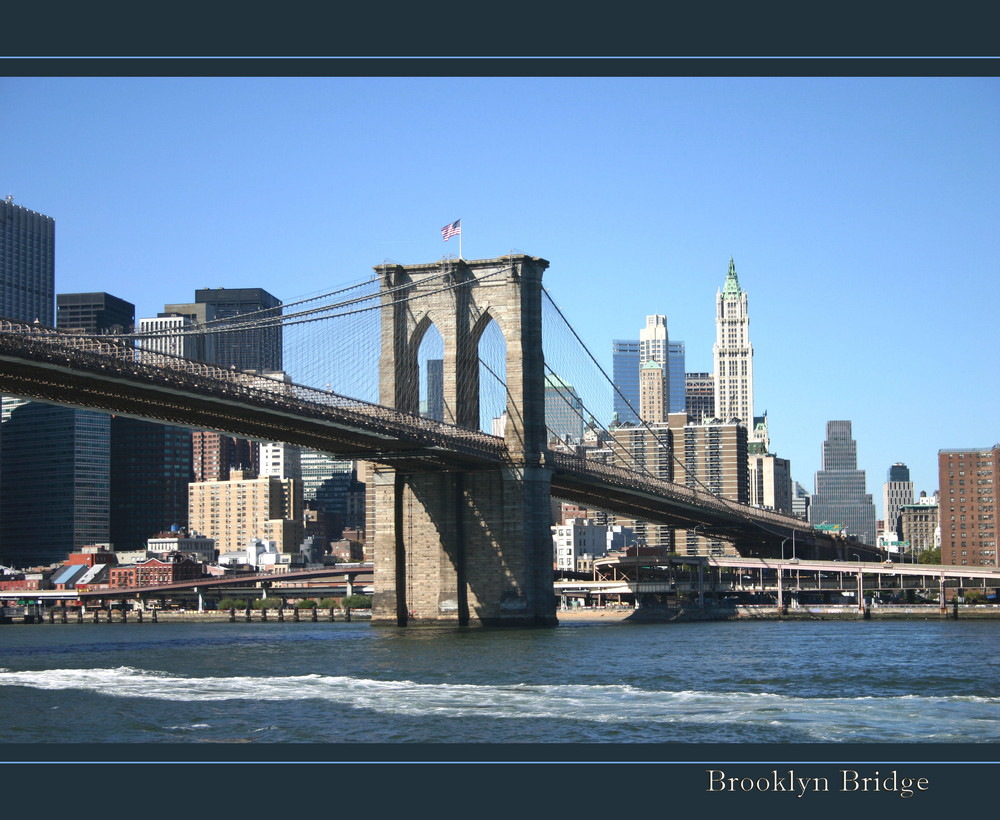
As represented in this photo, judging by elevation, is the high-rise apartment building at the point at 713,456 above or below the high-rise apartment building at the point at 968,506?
above

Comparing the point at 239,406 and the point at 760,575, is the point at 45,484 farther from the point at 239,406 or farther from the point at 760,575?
the point at 239,406

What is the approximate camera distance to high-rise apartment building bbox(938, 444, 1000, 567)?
416ft

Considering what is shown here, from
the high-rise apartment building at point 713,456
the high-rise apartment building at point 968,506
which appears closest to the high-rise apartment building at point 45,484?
the high-rise apartment building at point 713,456

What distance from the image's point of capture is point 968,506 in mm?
128250

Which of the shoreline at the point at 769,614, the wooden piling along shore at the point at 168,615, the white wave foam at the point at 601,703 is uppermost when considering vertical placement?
the white wave foam at the point at 601,703

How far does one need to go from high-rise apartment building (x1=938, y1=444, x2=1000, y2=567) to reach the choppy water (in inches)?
2785

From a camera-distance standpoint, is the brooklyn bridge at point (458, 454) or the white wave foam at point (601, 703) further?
the brooklyn bridge at point (458, 454)

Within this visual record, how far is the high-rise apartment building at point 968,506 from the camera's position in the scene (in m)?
127

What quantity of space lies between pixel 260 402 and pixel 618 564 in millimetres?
66779

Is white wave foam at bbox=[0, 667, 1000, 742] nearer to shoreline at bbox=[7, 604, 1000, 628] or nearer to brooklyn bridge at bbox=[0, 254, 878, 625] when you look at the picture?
brooklyn bridge at bbox=[0, 254, 878, 625]

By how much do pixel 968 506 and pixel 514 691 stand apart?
338 feet

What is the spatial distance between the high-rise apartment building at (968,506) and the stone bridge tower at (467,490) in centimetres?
6890

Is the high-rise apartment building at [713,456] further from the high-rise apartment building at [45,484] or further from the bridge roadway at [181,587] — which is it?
the high-rise apartment building at [45,484]
